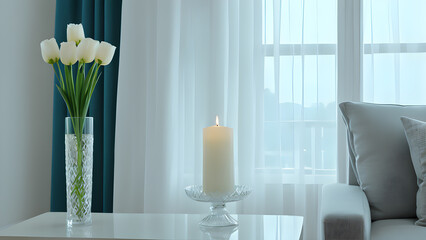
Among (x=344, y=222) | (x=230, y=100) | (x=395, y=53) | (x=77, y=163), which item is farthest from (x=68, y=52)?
(x=395, y=53)

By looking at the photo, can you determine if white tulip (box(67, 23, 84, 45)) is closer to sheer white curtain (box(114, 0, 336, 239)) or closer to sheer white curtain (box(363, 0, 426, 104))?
sheer white curtain (box(114, 0, 336, 239))

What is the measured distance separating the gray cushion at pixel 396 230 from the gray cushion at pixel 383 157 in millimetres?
66

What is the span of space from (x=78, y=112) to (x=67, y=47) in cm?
19

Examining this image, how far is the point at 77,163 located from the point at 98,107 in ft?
5.06

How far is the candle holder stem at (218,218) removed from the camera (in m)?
1.45

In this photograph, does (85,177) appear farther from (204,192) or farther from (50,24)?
(50,24)

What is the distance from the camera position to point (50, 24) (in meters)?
3.08

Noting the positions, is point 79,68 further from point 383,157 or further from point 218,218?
point 383,157

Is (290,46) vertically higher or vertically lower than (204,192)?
higher

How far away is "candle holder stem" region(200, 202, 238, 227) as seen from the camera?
145 cm

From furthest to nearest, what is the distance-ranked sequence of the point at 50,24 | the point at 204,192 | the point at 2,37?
1. the point at 50,24
2. the point at 2,37
3. the point at 204,192

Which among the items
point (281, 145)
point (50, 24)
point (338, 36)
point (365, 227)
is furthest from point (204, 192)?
point (50, 24)

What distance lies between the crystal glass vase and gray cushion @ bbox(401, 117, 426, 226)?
1123 mm

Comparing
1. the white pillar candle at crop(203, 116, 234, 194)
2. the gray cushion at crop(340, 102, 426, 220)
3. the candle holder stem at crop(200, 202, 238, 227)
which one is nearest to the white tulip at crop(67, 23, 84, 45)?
the white pillar candle at crop(203, 116, 234, 194)
